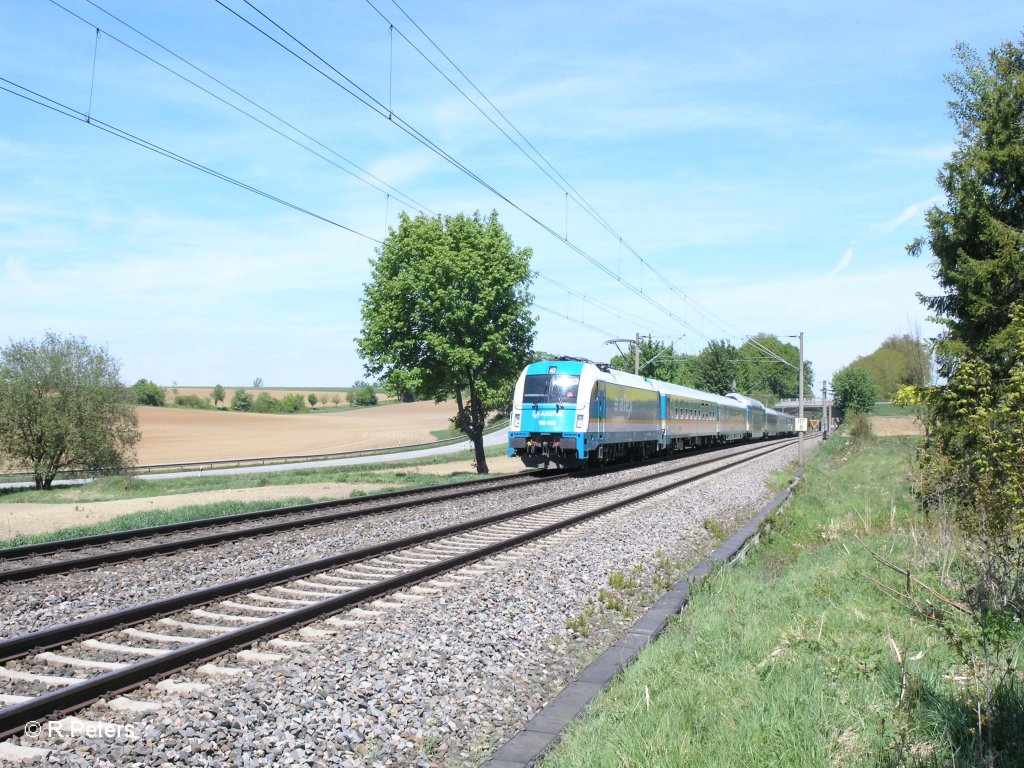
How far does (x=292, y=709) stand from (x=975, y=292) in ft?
47.3

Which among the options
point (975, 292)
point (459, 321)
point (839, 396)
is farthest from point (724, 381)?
point (975, 292)

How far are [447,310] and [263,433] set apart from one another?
209ft

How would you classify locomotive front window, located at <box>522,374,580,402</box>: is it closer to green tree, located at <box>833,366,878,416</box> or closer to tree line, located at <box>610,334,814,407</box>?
tree line, located at <box>610,334,814,407</box>

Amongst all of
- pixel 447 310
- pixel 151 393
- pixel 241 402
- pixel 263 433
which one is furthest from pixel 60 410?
pixel 241 402

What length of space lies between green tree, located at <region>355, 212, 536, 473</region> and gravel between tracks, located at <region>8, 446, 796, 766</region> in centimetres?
1995

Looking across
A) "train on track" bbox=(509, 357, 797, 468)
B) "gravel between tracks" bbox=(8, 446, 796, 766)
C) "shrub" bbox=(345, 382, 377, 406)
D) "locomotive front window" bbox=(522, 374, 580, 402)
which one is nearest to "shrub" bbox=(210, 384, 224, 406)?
"shrub" bbox=(345, 382, 377, 406)

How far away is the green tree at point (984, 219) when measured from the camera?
14.5m

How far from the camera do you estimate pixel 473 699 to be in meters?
5.74

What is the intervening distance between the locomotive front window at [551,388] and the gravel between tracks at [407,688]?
15352mm

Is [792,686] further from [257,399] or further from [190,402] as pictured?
[257,399]

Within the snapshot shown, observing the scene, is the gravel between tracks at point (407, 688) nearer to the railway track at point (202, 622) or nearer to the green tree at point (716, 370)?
the railway track at point (202, 622)

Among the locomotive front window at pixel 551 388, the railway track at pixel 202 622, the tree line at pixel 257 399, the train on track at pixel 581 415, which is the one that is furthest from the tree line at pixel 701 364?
the tree line at pixel 257 399

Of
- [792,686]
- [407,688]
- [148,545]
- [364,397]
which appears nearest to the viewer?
[792,686]

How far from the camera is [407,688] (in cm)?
581
